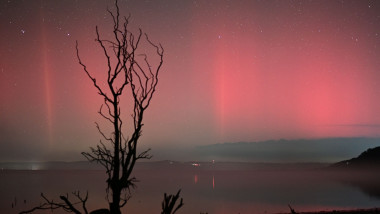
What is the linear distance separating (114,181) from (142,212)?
7119 centimetres

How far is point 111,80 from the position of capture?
4938mm

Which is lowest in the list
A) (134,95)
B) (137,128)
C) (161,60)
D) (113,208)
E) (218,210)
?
(218,210)

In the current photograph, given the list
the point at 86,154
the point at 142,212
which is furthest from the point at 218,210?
the point at 86,154

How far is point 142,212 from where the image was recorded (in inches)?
2884

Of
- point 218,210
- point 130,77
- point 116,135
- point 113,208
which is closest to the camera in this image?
point 113,208

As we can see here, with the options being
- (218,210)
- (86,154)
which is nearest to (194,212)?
(218,210)

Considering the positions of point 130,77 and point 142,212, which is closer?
point 130,77

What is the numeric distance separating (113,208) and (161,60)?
2.06 metres

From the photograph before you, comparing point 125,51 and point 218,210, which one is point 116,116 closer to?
point 125,51

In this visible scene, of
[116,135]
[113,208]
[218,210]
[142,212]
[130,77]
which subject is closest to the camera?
[113,208]

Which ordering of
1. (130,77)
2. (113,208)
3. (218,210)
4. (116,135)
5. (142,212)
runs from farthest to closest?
(218,210), (142,212), (130,77), (116,135), (113,208)

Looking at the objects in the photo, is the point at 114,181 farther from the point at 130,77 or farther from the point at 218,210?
the point at 218,210

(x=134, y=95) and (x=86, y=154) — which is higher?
(x=134, y=95)

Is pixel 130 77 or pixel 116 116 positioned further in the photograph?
pixel 130 77
